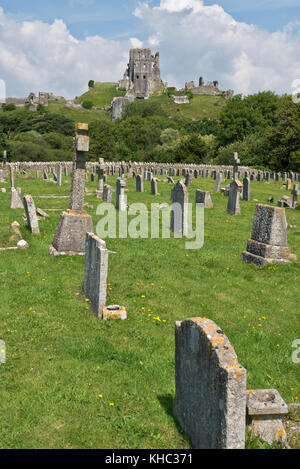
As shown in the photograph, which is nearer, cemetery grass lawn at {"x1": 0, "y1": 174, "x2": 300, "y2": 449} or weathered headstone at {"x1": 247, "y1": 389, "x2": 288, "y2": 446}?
weathered headstone at {"x1": 247, "y1": 389, "x2": 288, "y2": 446}

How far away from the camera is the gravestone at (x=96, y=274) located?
744cm

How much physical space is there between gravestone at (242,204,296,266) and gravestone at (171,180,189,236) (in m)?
3.36

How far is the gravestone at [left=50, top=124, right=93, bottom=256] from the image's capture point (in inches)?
457

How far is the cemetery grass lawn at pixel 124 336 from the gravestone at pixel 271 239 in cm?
34

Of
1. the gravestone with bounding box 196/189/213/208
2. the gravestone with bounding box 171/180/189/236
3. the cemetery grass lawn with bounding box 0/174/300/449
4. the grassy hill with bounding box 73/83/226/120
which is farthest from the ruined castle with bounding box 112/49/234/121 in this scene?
the cemetery grass lawn with bounding box 0/174/300/449

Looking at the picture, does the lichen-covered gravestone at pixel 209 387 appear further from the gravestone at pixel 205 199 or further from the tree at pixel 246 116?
the tree at pixel 246 116

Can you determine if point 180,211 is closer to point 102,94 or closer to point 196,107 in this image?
point 196,107

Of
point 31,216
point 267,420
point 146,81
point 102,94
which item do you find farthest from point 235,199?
point 102,94

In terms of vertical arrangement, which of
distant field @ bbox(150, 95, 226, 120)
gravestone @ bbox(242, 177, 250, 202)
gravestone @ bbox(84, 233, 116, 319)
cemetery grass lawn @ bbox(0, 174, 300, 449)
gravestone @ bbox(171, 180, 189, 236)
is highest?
distant field @ bbox(150, 95, 226, 120)

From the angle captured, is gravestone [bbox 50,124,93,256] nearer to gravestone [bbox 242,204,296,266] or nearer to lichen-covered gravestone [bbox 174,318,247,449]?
gravestone [bbox 242,204,296,266]

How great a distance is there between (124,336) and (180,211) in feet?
26.4

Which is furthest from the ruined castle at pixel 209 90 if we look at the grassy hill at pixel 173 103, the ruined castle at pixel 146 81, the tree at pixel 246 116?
the tree at pixel 246 116

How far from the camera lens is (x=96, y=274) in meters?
7.65
